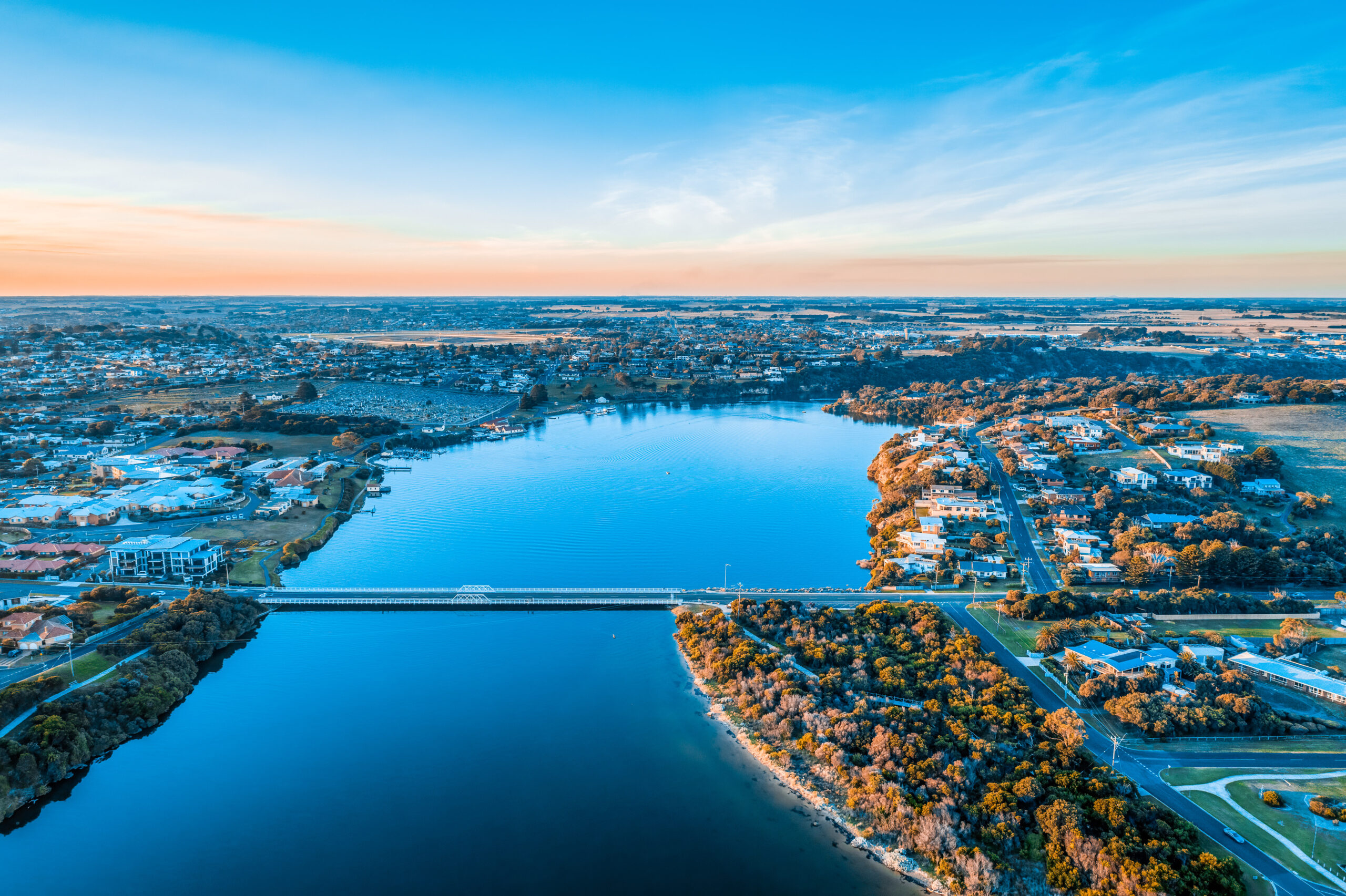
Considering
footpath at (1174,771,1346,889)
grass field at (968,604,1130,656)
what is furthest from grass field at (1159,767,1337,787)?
grass field at (968,604,1130,656)

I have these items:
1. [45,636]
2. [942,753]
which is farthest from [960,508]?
[45,636]

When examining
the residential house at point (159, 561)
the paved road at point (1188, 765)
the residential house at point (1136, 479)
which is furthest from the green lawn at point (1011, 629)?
the residential house at point (159, 561)

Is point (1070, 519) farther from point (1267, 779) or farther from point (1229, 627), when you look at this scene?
point (1267, 779)

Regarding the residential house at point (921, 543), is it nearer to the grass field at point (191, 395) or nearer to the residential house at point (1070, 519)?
the residential house at point (1070, 519)

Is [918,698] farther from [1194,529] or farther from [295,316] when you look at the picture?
[295,316]

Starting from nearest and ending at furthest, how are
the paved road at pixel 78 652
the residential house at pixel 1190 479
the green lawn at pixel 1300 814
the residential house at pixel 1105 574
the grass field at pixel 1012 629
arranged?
1. the green lawn at pixel 1300 814
2. the paved road at pixel 78 652
3. the grass field at pixel 1012 629
4. the residential house at pixel 1105 574
5. the residential house at pixel 1190 479

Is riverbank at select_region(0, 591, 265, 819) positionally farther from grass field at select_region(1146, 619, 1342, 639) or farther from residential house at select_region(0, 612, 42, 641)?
grass field at select_region(1146, 619, 1342, 639)
